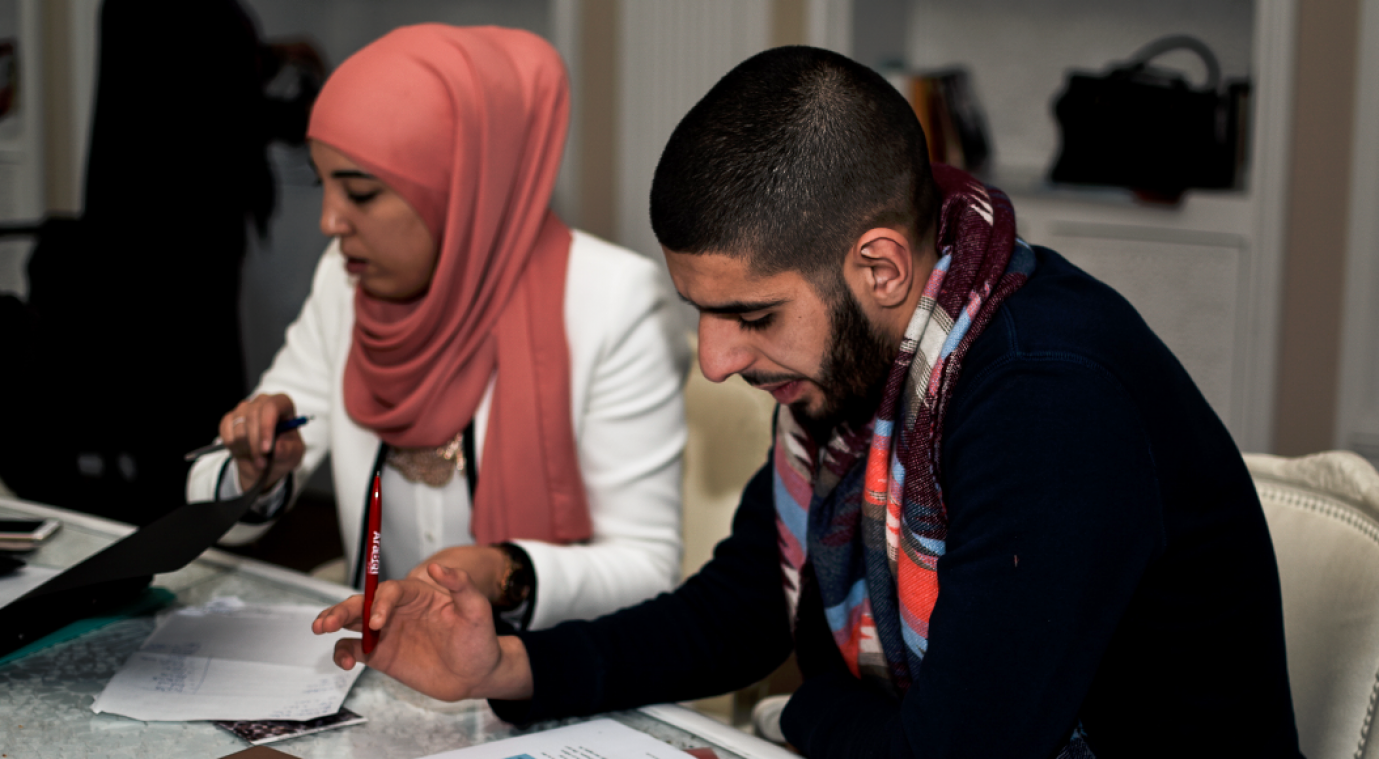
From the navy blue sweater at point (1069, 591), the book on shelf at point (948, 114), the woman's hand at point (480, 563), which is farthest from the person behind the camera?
the book on shelf at point (948, 114)

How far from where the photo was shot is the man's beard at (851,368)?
969 millimetres

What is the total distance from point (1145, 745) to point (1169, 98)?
7.07 ft

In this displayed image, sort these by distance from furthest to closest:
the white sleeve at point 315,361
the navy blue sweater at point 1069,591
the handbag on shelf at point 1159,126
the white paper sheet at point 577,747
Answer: the handbag on shelf at point 1159,126, the white sleeve at point 315,361, the white paper sheet at point 577,747, the navy blue sweater at point 1069,591

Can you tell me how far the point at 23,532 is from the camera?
1425mm

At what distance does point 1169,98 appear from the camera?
2.72 metres

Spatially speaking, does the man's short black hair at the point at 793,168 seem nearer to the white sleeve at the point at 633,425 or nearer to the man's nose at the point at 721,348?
the man's nose at the point at 721,348

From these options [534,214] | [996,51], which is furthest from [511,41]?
[996,51]

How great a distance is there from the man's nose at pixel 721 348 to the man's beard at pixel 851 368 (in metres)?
0.07

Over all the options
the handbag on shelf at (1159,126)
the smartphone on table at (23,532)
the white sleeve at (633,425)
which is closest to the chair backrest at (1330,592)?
the white sleeve at (633,425)

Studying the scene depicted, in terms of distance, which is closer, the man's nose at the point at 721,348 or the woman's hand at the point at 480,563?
the man's nose at the point at 721,348

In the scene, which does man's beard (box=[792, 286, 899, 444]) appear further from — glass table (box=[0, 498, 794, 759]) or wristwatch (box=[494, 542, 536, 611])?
wristwatch (box=[494, 542, 536, 611])

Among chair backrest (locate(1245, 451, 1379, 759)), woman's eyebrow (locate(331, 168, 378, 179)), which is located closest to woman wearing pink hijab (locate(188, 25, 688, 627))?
woman's eyebrow (locate(331, 168, 378, 179))

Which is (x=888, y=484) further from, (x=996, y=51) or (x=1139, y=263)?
(x=996, y=51)

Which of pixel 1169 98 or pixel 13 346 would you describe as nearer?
pixel 13 346
